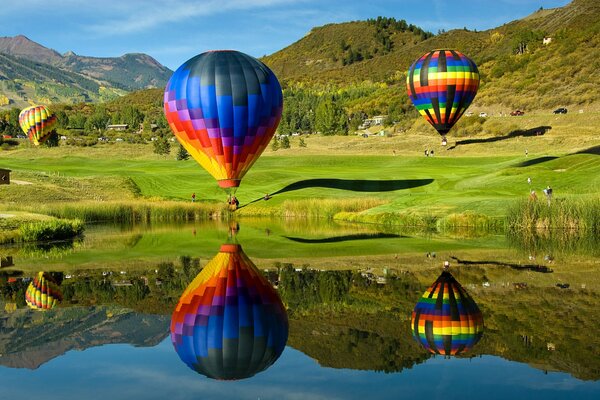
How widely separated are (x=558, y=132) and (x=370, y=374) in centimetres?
9188

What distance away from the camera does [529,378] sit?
1432 centimetres

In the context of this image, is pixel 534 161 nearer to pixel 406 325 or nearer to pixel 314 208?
pixel 314 208

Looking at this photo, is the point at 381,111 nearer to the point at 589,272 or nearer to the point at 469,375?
the point at 589,272

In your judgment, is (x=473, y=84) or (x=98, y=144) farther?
(x=98, y=144)

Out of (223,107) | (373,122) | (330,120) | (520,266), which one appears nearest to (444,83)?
(223,107)

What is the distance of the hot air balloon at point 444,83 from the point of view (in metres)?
68.9

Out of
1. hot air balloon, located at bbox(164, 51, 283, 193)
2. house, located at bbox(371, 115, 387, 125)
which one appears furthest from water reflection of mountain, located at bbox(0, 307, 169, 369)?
house, located at bbox(371, 115, 387, 125)

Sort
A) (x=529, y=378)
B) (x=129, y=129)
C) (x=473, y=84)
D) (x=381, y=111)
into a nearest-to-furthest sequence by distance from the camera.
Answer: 1. (x=529, y=378)
2. (x=473, y=84)
3. (x=381, y=111)
4. (x=129, y=129)

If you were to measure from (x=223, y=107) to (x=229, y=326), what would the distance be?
77.2 ft

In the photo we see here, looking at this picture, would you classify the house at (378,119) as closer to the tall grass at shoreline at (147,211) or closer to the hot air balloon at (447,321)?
the tall grass at shoreline at (147,211)

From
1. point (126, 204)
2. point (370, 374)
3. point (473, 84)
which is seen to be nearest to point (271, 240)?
point (126, 204)

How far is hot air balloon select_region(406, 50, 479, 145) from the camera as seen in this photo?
68938 millimetres

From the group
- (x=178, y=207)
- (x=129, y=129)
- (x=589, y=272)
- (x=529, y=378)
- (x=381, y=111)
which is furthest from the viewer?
(x=129, y=129)

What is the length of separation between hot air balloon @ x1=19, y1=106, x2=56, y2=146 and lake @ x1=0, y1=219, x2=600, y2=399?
9672 cm
